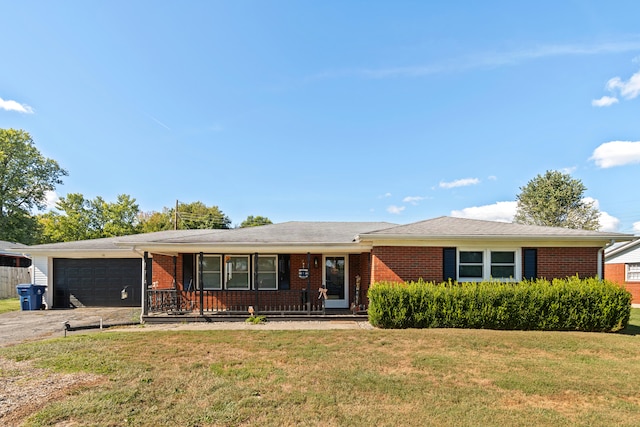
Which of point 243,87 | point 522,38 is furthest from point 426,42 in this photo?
point 243,87

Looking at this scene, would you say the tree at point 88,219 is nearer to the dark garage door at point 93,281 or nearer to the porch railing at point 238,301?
the dark garage door at point 93,281

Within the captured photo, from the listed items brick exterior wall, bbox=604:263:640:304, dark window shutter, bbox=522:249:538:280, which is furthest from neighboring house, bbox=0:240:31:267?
brick exterior wall, bbox=604:263:640:304

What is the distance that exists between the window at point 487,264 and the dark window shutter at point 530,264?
8.8 inches

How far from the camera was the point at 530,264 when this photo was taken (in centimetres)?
1148

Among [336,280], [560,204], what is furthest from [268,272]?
[560,204]

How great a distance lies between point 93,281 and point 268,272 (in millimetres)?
9003

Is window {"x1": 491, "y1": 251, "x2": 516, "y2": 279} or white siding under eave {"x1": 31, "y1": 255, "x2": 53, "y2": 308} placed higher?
window {"x1": 491, "y1": 251, "x2": 516, "y2": 279}

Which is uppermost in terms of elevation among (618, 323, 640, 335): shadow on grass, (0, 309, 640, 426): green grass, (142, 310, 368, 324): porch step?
(0, 309, 640, 426): green grass

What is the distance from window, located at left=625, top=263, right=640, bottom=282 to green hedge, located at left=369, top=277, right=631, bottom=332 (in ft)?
48.7

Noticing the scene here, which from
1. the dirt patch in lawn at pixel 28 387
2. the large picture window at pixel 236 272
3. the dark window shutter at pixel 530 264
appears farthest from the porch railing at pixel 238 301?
the dark window shutter at pixel 530 264

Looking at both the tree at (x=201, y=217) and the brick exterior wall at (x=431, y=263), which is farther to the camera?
the tree at (x=201, y=217)

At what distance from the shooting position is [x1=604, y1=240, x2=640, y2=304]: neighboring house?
21406 mm

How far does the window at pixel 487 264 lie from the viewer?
11516 mm

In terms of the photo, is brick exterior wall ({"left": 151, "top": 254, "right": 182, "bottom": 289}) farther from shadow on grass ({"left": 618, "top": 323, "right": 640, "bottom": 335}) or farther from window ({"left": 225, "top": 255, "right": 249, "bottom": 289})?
shadow on grass ({"left": 618, "top": 323, "right": 640, "bottom": 335})
